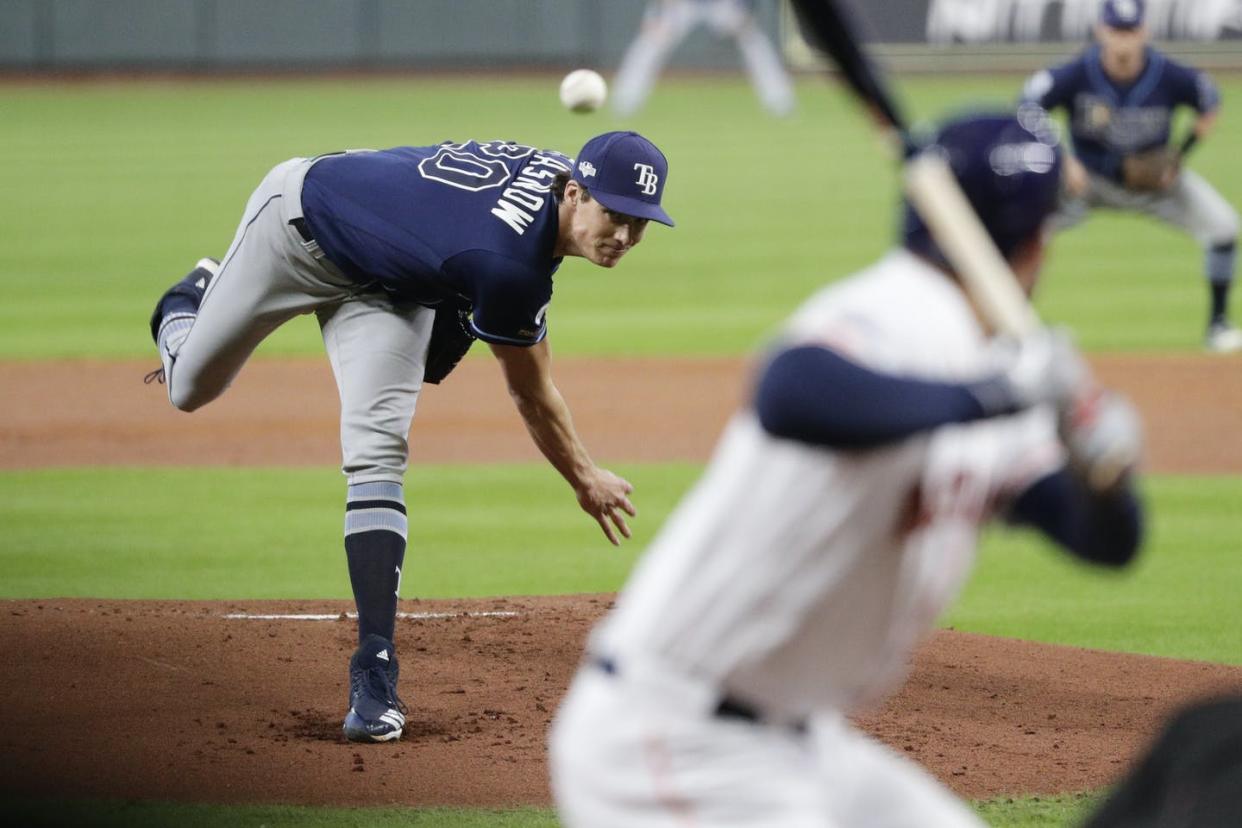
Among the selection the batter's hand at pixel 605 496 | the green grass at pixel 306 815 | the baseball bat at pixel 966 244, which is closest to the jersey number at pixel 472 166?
the batter's hand at pixel 605 496

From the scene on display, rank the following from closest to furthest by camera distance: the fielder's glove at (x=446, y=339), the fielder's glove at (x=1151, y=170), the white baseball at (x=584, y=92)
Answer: the fielder's glove at (x=446, y=339) → the white baseball at (x=584, y=92) → the fielder's glove at (x=1151, y=170)

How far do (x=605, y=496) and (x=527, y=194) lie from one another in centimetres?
90

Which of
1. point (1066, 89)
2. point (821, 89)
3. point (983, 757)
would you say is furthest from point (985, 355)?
point (821, 89)

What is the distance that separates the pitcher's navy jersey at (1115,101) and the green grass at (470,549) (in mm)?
3997

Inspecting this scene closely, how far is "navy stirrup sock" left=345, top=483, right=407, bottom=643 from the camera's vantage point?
5176 mm

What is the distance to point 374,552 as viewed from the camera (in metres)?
5.18

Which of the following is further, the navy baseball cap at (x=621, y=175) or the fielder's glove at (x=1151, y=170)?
the fielder's glove at (x=1151, y=170)

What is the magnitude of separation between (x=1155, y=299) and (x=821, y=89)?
67.4ft

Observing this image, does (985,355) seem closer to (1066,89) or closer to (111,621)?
(111,621)

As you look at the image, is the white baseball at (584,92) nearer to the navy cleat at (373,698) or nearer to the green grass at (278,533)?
the green grass at (278,533)

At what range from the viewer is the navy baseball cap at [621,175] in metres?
4.88

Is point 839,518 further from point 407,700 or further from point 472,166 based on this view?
point 407,700

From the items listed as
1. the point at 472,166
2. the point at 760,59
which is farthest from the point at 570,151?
the point at 472,166

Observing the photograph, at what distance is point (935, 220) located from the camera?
252 centimetres
